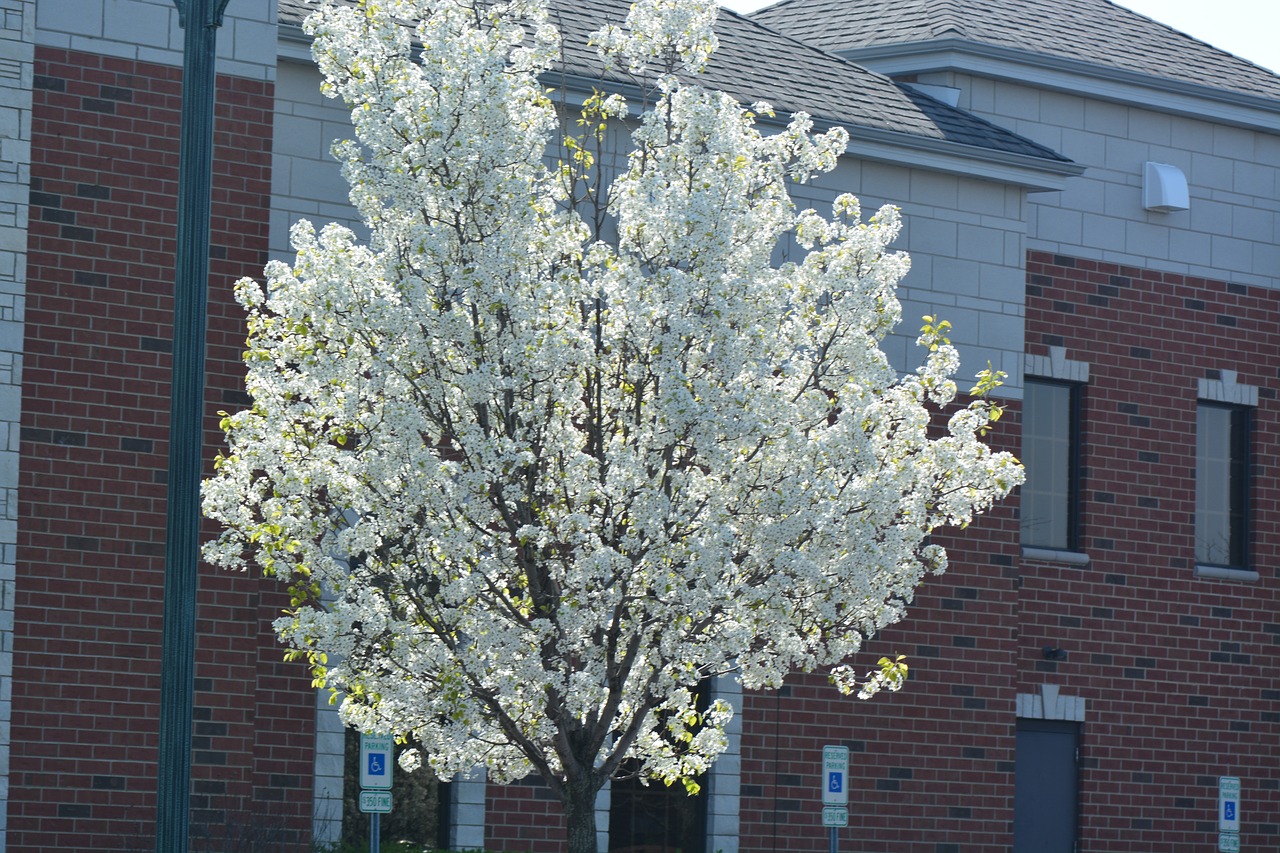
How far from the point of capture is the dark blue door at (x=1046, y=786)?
22.7 metres

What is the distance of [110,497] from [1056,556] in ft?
37.9

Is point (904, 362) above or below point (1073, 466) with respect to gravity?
above

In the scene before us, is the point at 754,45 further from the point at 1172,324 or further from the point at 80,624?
the point at 80,624

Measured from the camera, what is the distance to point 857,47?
979 inches

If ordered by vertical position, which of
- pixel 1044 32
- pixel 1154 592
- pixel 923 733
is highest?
pixel 1044 32

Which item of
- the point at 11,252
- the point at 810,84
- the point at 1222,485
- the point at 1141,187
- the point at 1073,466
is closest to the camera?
the point at 11,252

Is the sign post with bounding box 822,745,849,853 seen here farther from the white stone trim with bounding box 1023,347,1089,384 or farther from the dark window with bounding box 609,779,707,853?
the white stone trim with bounding box 1023,347,1089,384

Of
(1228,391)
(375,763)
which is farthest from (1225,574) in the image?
(375,763)

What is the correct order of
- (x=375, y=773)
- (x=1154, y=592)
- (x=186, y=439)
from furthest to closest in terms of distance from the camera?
(x=1154, y=592), (x=375, y=773), (x=186, y=439)

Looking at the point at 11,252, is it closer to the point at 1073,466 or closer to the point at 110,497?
the point at 110,497

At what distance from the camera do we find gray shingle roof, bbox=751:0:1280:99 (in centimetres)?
2422

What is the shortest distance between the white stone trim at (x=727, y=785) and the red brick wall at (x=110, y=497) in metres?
4.61

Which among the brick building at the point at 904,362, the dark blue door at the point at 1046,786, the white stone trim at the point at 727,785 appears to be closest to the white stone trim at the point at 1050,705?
the brick building at the point at 904,362

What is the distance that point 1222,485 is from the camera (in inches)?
969
